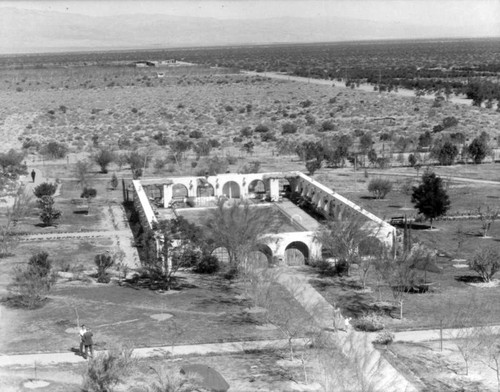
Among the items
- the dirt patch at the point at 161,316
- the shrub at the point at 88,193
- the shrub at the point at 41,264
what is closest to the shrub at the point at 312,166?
the shrub at the point at 88,193

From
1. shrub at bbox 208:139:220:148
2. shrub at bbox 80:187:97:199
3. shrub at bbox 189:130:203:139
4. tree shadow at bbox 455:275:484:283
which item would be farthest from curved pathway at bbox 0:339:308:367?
shrub at bbox 189:130:203:139

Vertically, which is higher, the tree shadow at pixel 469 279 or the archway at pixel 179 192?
the tree shadow at pixel 469 279

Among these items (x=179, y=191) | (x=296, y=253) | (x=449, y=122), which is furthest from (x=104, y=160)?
(x=449, y=122)

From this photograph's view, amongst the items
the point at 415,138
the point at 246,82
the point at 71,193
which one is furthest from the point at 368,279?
the point at 246,82

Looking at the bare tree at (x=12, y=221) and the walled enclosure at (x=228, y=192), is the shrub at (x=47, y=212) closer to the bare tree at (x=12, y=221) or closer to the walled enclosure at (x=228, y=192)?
the bare tree at (x=12, y=221)

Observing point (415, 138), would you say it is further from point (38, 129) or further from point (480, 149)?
point (38, 129)

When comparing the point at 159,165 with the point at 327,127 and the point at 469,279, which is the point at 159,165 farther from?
the point at 469,279
